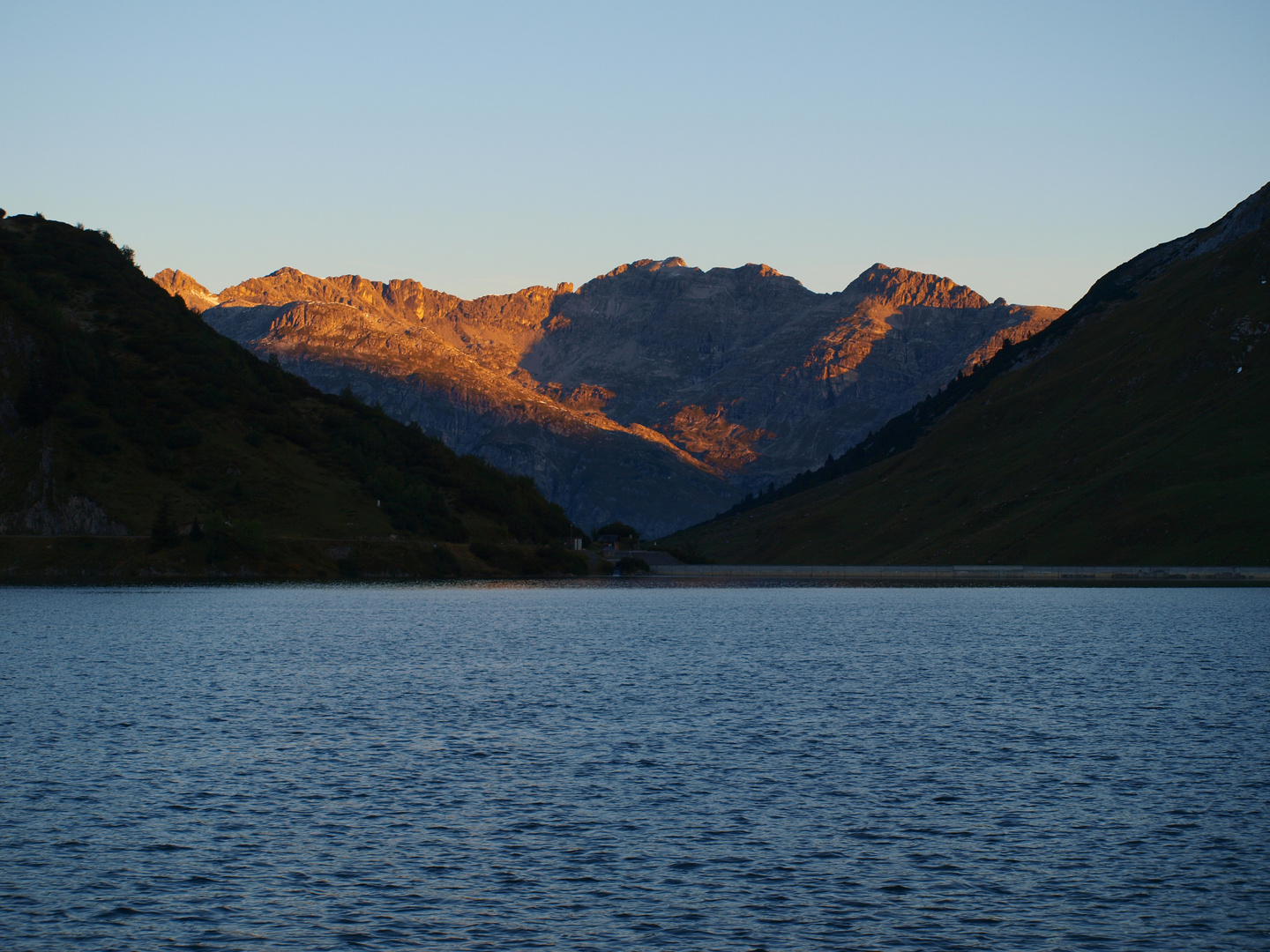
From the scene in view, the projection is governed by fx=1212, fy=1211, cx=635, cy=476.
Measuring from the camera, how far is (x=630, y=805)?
156 ft

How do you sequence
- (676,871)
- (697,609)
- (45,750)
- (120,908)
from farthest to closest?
(697,609) → (45,750) → (676,871) → (120,908)

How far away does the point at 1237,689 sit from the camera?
84.6 m

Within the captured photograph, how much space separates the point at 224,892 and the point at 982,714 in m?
50.7

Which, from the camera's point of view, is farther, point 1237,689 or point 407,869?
point 1237,689

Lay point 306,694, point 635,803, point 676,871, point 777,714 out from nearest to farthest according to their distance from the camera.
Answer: point 676,871, point 635,803, point 777,714, point 306,694

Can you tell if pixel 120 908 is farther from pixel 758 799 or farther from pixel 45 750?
pixel 45 750

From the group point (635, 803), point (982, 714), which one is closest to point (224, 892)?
point (635, 803)

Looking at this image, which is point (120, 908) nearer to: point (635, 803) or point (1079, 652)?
point (635, 803)

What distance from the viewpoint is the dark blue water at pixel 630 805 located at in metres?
33.5

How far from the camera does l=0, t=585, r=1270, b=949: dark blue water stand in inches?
1320

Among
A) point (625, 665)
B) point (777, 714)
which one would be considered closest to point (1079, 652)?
point (625, 665)

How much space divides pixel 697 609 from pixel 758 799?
496 feet

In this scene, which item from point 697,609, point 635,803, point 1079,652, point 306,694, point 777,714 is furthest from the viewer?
point 697,609

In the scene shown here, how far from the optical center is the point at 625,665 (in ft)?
338
